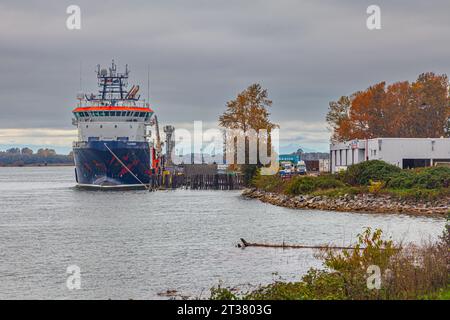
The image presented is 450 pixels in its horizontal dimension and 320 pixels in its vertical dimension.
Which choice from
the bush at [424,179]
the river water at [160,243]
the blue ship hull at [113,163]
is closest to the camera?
the river water at [160,243]

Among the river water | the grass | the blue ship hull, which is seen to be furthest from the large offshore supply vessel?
the grass

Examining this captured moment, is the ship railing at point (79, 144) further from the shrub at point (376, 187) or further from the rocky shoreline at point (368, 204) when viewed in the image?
the shrub at point (376, 187)

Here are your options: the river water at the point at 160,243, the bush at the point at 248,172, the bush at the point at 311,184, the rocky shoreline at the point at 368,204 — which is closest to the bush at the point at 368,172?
the bush at the point at 311,184

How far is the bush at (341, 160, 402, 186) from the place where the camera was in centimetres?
6438

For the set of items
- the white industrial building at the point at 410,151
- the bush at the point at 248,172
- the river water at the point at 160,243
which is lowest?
the river water at the point at 160,243

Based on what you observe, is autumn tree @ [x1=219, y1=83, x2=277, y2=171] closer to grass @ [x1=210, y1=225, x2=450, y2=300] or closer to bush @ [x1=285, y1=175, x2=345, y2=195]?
bush @ [x1=285, y1=175, x2=345, y2=195]

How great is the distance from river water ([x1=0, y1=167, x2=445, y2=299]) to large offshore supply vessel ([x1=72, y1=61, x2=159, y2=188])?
23.4 m

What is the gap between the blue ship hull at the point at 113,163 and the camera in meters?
93.6

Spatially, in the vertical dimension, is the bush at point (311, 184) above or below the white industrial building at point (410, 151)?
below

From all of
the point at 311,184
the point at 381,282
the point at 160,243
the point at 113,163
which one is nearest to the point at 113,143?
the point at 113,163

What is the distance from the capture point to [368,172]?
65.5 meters

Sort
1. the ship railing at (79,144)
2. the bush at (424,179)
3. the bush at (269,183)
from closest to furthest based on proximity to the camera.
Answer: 1. the bush at (424,179)
2. the bush at (269,183)
3. the ship railing at (79,144)

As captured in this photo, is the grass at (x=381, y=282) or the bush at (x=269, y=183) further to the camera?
the bush at (x=269, y=183)

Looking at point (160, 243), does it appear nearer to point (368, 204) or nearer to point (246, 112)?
point (368, 204)
